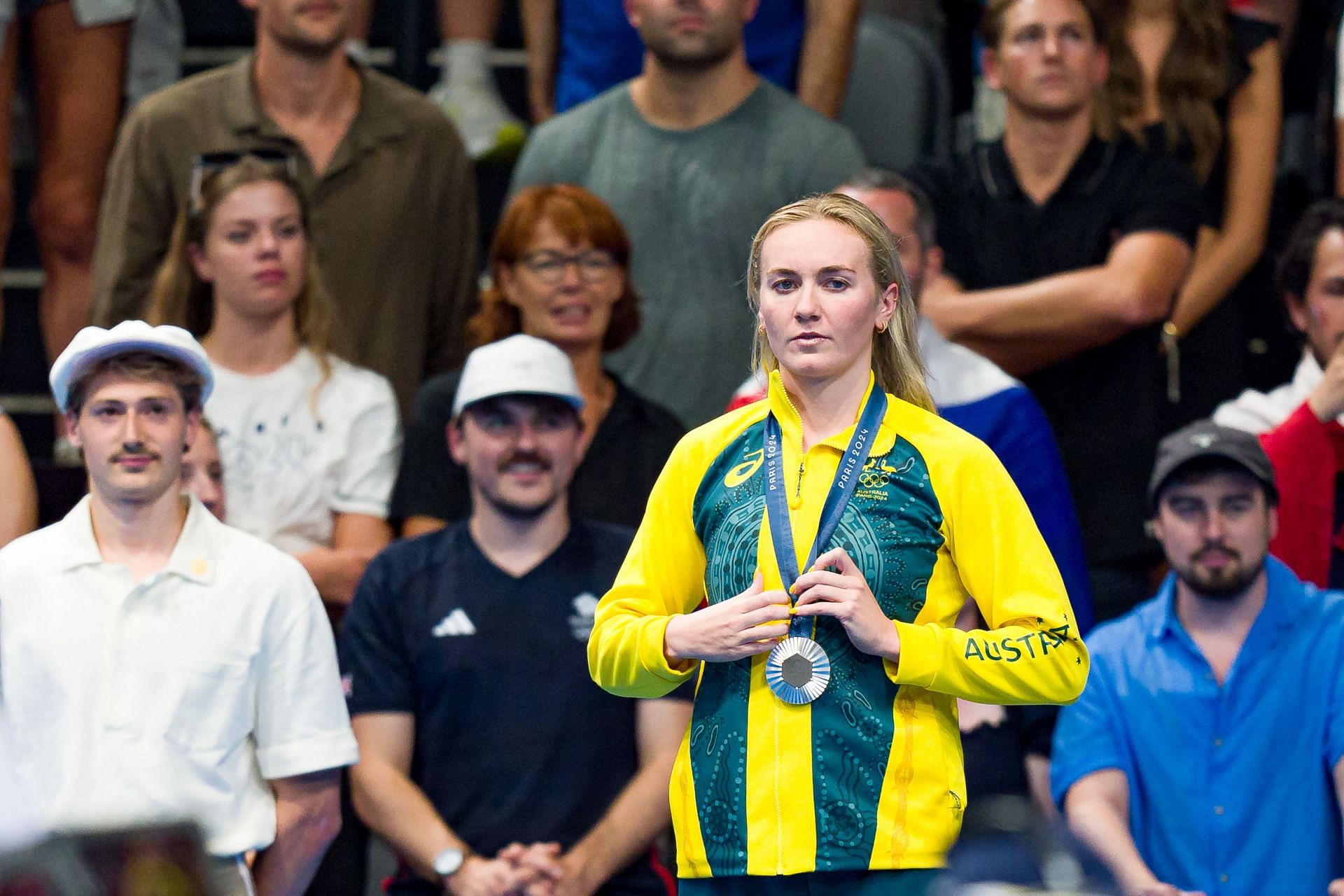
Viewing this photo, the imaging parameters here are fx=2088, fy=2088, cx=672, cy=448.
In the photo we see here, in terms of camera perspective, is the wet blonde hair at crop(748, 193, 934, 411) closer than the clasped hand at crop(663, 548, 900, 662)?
No

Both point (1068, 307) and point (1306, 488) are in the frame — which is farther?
point (1068, 307)

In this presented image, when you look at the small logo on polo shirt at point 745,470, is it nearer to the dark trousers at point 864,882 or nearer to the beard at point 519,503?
the dark trousers at point 864,882

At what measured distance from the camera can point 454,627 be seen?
185 inches

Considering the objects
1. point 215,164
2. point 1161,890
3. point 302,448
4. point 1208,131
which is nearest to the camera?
point 1161,890

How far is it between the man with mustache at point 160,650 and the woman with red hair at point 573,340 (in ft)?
4.09

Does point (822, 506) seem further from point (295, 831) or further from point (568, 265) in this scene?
point (568, 265)

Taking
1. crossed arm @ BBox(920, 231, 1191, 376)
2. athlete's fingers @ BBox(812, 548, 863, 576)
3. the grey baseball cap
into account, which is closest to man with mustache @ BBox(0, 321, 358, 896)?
athlete's fingers @ BBox(812, 548, 863, 576)

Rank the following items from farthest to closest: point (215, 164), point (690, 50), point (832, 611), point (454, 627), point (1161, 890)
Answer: point (690, 50) < point (215, 164) < point (454, 627) < point (1161, 890) < point (832, 611)

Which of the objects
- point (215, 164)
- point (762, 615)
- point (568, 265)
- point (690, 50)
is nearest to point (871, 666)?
point (762, 615)

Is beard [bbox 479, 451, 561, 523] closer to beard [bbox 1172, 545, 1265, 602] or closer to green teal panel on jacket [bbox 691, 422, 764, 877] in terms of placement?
beard [bbox 1172, 545, 1265, 602]

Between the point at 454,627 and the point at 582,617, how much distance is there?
0.95 feet

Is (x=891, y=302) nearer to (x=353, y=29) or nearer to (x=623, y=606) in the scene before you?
(x=623, y=606)

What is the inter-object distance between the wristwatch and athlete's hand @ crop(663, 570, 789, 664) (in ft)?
5.76

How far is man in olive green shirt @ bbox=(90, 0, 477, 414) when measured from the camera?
576 cm
